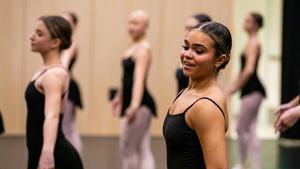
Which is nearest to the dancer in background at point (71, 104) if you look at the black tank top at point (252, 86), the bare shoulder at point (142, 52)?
the bare shoulder at point (142, 52)

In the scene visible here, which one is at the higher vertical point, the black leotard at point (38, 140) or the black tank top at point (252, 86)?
the black leotard at point (38, 140)

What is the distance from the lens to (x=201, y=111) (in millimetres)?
2141

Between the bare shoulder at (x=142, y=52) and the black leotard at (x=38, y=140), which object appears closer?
the black leotard at (x=38, y=140)

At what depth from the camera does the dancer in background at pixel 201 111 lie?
83.5 inches

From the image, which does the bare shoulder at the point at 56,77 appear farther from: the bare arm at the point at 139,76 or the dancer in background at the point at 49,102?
the bare arm at the point at 139,76

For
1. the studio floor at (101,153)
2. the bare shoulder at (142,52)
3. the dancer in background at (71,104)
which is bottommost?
the studio floor at (101,153)

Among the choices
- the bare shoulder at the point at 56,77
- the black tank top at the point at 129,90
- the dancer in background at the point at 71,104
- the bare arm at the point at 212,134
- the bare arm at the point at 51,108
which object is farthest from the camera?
the dancer in background at the point at 71,104

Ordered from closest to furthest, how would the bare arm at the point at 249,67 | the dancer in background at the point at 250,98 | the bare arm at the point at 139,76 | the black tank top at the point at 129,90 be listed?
the bare arm at the point at 139,76 → the black tank top at the point at 129,90 → the dancer in background at the point at 250,98 → the bare arm at the point at 249,67

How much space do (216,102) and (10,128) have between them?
6579mm

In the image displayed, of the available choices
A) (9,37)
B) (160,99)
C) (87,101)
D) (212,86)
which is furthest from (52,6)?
(212,86)

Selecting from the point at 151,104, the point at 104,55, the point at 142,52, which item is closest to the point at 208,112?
the point at 142,52

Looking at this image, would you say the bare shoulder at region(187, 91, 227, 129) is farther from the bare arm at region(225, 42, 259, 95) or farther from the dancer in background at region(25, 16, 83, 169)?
the bare arm at region(225, 42, 259, 95)

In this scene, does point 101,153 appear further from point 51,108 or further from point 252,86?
point 51,108

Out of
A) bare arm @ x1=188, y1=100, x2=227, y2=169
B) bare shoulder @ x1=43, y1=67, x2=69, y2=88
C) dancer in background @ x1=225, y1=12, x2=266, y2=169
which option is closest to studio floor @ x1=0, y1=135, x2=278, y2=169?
dancer in background @ x1=225, y1=12, x2=266, y2=169
